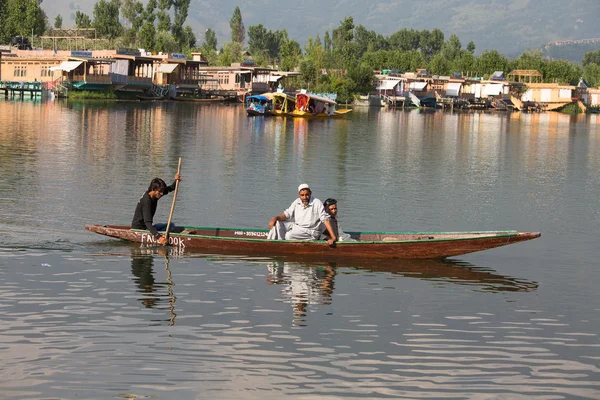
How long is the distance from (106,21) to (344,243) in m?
138

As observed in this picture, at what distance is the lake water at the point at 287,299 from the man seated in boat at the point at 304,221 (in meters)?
0.58

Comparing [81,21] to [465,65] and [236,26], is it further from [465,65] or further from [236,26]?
[465,65]

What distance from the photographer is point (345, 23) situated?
133250 millimetres

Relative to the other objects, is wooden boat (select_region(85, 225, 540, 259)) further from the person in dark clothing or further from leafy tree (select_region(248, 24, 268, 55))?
leafy tree (select_region(248, 24, 268, 55))

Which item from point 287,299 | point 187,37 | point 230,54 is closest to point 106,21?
point 187,37

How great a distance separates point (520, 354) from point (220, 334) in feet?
13.7

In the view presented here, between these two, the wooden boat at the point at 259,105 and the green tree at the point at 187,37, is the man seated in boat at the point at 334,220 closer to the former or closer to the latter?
the wooden boat at the point at 259,105

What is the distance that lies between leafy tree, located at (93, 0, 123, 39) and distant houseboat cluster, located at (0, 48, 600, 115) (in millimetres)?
35429

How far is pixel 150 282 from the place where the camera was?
→ 16.3 m

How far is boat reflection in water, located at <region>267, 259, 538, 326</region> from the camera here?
16234 millimetres

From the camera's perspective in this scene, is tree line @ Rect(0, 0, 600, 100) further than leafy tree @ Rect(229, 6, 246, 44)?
No

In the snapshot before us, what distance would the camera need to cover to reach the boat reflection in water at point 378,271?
53.3 ft

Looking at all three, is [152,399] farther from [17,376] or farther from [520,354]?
[520,354]

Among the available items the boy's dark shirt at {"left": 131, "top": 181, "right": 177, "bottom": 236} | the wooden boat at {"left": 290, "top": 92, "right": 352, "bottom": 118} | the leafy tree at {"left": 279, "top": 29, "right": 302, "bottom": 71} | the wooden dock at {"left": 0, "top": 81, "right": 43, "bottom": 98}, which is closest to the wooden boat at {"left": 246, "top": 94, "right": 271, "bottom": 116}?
the wooden boat at {"left": 290, "top": 92, "right": 352, "bottom": 118}
